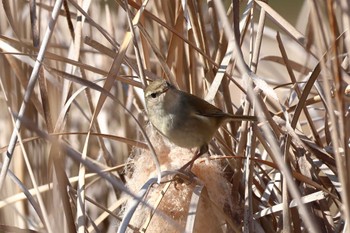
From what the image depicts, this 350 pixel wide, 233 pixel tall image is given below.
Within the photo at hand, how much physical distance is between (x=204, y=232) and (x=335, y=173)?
1.09 feet

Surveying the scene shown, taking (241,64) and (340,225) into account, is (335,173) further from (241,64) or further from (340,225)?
(241,64)

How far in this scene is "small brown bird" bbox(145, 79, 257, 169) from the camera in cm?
161

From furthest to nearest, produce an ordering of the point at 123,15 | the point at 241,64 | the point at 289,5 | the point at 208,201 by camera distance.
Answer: the point at 289,5 < the point at 123,15 < the point at 208,201 < the point at 241,64

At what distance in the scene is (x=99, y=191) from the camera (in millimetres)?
2295

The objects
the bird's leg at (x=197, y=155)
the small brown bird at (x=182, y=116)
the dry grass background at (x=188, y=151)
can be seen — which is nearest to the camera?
the dry grass background at (x=188, y=151)

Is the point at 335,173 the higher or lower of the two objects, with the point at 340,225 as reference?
higher

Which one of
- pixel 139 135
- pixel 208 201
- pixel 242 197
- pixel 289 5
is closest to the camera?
pixel 208 201

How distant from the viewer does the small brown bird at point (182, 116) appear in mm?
1609

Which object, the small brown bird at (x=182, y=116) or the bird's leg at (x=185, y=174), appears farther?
the small brown bird at (x=182, y=116)

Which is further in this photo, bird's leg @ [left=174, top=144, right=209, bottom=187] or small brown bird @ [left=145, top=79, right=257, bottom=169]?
small brown bird @ [left=145, top=79, right=257, bottom=169]

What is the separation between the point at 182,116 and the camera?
1765mm

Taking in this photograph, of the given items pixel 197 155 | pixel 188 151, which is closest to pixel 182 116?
pixel 188 151

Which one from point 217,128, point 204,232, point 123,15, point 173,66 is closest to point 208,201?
point 204,232

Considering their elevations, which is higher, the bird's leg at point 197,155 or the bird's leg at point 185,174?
the bird's leg at point 197,155
